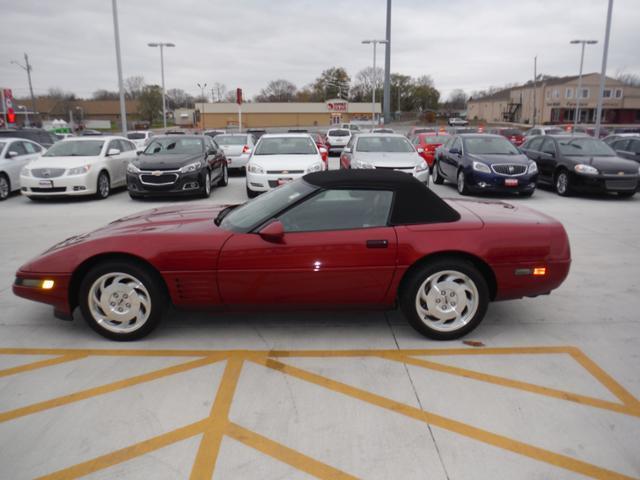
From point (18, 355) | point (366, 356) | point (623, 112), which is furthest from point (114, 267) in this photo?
point (623, 112)

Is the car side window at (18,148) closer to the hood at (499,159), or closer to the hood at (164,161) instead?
the hood at (164,161)

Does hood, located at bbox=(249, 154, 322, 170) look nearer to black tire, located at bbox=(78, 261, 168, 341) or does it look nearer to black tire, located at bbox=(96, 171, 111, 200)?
black tire, located at bbox=(96, 171, 111, 200)

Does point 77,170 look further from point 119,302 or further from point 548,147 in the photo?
point 548,147

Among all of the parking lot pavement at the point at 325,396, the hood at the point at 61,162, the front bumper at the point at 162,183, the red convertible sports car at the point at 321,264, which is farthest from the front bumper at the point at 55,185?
the red convertible sports car at the point at 321,264

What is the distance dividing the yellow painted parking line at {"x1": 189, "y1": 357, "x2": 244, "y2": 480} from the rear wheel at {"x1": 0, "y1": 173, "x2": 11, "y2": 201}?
37.8 ft

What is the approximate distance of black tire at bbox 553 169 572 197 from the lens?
12938 mm

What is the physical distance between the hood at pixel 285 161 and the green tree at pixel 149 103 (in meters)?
78.0

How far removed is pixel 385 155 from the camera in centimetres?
1217

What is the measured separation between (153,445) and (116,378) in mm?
925

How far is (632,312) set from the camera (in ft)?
16.0

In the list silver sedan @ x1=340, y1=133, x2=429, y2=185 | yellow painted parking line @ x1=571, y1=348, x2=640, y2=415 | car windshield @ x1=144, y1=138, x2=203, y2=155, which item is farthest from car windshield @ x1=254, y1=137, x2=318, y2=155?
yellow painted parking line @ x1=571, y1=348, x2=640, y2=415

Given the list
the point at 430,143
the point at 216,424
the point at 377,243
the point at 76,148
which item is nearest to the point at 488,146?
the point at 430,143

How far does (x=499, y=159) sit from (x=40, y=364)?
11.3 metres

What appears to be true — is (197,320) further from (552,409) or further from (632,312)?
(632,312)
